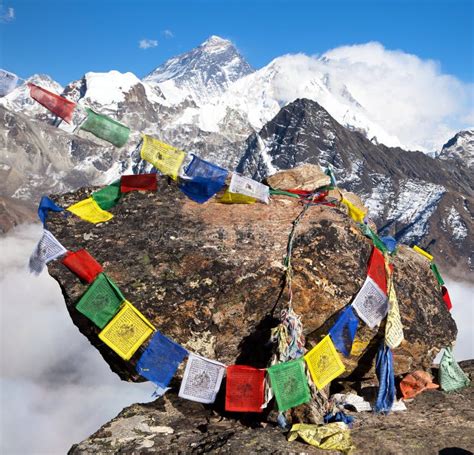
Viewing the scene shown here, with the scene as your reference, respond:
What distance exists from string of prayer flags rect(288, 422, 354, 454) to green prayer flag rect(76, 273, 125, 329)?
3739 mm

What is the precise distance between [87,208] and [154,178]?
1.59m

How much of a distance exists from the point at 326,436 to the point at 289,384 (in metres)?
1.03

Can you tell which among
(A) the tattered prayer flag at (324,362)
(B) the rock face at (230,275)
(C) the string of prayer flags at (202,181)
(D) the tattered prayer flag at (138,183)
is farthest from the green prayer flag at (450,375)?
→ (D) the tattered prayer flag at (138,183)

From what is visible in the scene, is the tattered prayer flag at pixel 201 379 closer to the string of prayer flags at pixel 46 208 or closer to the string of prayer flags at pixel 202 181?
the string of prayer flags at pixel 202 181

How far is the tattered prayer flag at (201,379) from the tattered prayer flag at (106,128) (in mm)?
5141

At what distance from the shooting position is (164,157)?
1172 centimetres

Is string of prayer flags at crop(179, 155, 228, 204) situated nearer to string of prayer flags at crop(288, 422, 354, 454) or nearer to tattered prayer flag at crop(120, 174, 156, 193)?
tattered prayer flag at crop(120, 174, 156, 193)

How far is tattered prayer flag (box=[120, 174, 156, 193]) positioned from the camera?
38.0ft

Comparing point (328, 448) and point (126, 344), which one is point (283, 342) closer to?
point (328, 448)

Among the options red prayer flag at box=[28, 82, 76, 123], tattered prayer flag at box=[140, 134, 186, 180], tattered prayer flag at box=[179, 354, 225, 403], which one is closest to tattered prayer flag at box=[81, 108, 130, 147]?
tattered prayer flag at box=[140, 134, 186, 180]

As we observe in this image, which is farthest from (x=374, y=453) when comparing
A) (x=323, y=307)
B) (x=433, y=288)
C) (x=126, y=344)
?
(x=433, y=288)

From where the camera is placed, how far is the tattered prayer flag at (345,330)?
992 centimetres

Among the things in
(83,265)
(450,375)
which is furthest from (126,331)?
(450,375)

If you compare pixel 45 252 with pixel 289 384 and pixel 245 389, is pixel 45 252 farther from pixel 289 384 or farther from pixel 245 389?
pixel 289 384
